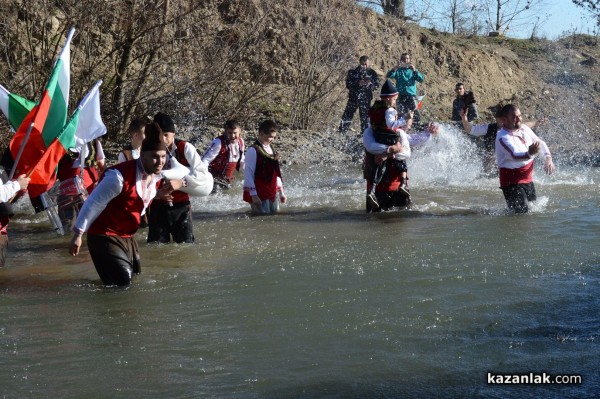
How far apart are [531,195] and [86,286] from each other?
5.68 m

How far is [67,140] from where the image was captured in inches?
319

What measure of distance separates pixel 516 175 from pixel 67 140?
17.3 feet

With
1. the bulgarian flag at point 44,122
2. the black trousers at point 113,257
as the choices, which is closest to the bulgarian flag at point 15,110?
the bulgarian flag at point 44,122

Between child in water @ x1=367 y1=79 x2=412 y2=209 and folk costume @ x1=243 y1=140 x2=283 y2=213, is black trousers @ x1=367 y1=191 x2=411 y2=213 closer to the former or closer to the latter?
child in water @ x1=367 y1=79 x2=412 y2=209

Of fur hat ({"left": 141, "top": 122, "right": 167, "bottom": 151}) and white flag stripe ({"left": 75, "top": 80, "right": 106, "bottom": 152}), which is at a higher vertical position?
white flag stripe ({"left": 75, "top": 80, "right": 106, "bottom": 152})

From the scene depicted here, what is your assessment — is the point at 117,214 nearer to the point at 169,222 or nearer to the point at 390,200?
the point at 169,222

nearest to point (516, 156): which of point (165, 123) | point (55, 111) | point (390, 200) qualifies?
point (390, 200)

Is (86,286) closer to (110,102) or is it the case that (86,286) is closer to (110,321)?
(110,321)

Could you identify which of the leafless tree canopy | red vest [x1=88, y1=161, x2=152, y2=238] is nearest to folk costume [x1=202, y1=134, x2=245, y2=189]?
the leafless tree canopy

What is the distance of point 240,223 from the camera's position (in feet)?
36.5

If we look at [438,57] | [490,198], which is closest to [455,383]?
[490,198]

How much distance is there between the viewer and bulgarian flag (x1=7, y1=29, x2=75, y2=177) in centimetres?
801

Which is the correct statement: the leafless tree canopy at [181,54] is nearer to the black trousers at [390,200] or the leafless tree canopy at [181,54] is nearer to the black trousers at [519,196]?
the black trousers at [390,200]

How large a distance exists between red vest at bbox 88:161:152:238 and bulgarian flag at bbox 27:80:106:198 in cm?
107
